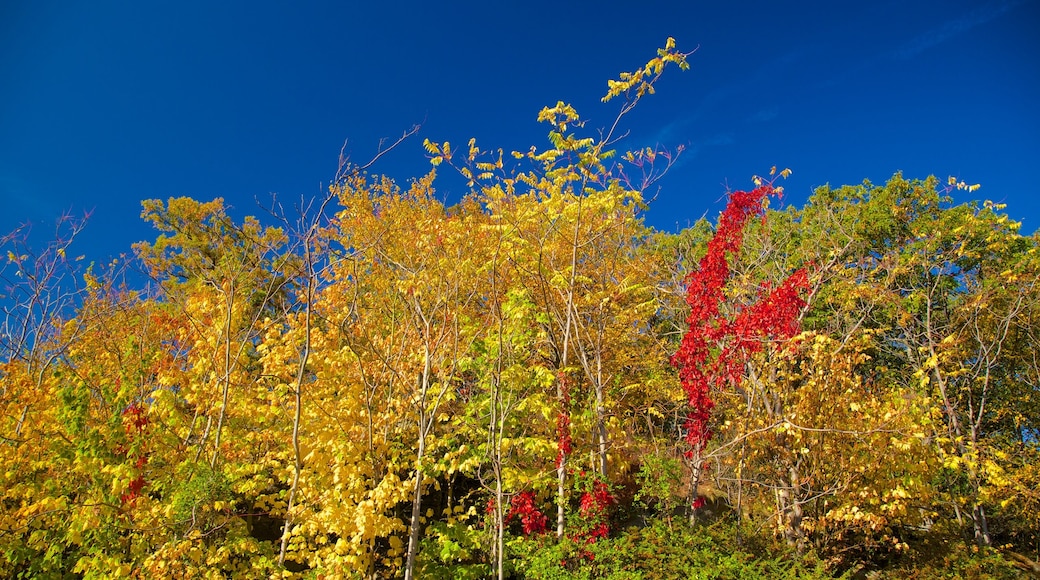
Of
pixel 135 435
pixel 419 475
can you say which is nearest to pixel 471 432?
pixel 419 475

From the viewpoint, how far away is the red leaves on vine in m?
7.95

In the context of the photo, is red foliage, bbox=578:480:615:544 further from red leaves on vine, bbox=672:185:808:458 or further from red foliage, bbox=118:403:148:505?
red foliage, bbox=118:403:148:505

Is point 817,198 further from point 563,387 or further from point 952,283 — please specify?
point 563,387

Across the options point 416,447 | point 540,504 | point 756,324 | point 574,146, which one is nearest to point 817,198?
point 756,324

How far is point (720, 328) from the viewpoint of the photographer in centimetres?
816

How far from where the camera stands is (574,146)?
24.3 feet

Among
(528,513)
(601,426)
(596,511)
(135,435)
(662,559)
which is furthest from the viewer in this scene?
(601,426)

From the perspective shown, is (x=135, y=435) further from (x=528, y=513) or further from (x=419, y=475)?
(x=528, y=513)

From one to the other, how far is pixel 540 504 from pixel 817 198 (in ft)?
56.0

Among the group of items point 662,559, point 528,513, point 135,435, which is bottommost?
point 662,559

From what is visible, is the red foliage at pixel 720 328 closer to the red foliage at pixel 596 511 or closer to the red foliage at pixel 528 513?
the red foliage at pixel 596 511

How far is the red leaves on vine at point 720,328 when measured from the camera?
7945mm

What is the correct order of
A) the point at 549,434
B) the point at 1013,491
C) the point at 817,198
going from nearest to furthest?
1. the point at 549,434
2. the point at 1013,491
3. the point at 817,198

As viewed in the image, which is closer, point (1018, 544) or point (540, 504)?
point (540, 504)
